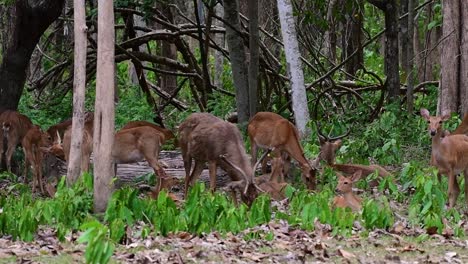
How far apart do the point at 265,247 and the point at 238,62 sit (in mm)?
8545

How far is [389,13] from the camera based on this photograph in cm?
1761

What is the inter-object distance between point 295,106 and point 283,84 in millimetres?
4250

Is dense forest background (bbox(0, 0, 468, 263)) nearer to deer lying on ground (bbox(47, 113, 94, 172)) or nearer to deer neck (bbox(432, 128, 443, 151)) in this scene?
deer neck (bbox(432, 128, 443, 151))

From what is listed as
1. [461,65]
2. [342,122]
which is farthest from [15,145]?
[461,65]

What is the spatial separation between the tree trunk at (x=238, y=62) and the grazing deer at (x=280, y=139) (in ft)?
7.66

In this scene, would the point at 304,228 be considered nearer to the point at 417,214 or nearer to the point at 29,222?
the point at 417,214

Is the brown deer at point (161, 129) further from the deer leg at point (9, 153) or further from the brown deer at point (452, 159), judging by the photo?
the brown deer at point (452, 159)

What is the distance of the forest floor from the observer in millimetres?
7488

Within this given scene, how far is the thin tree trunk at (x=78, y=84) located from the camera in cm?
982

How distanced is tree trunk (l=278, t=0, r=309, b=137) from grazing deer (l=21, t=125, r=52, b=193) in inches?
163

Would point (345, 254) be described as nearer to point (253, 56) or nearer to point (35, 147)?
point (35, 147)

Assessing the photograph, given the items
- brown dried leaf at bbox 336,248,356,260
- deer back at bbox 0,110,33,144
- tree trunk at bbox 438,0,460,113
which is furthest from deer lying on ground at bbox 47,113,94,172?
tree trunk at bbox 438,0,460,113

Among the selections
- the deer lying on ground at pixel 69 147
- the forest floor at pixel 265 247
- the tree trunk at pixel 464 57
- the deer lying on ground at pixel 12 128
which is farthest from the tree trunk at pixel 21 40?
the tree trunk at pixel 464 57

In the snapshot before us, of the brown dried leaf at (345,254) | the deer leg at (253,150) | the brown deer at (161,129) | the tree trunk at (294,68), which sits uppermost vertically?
the tree trunk at (294,68)
